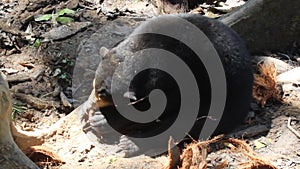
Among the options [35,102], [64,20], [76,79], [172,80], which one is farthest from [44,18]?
[172,80]

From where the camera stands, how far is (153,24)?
4.59m

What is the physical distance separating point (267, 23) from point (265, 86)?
990 mm

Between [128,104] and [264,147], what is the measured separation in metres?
1.12

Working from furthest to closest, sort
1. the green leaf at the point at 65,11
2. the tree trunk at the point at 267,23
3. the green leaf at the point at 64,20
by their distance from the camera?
the green leaf at the point at 65,11
the green leaf at the point at 64,20
the tree trunk at the point at 267,23

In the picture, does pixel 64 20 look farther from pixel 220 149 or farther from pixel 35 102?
pixel 220 149

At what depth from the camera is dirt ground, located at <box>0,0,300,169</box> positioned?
4.21 m

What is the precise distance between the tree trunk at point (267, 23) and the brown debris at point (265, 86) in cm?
57

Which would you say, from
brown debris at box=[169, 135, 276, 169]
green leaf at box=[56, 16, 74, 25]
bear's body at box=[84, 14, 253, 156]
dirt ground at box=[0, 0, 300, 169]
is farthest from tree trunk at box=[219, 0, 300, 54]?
green leaf at box=[56, 16, 74, 25]

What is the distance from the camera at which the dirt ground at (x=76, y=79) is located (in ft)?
13.8

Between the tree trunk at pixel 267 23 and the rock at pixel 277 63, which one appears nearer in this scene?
the rock at pixel 277 63

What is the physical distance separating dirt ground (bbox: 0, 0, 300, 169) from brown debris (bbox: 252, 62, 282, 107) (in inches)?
2.1

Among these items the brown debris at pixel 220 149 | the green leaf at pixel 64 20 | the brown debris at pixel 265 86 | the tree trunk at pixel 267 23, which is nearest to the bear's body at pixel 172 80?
the brown debris at pixel 220 149

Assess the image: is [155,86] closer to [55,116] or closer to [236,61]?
[236,61]

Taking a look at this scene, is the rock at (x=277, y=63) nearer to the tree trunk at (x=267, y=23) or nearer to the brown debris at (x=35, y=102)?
the tree trunk at (x=267, y=23)
